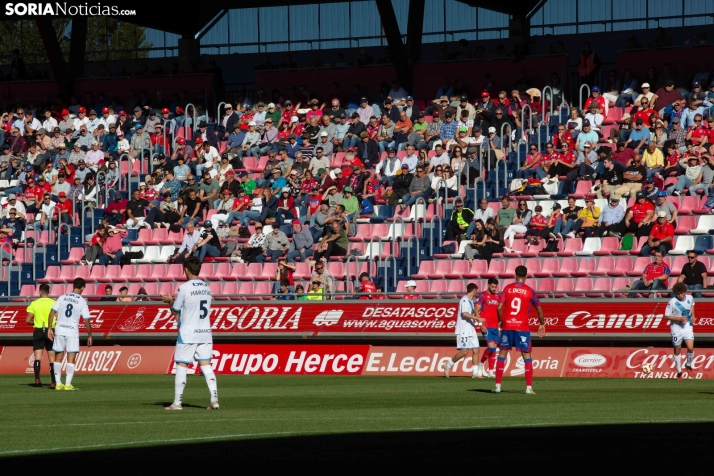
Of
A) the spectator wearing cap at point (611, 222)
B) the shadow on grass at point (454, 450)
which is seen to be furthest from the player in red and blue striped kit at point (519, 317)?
the spectator wearing cap at point (611, 222)

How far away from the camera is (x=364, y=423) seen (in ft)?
42.6

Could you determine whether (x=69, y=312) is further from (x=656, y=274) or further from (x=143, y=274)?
(x=656, y=274)

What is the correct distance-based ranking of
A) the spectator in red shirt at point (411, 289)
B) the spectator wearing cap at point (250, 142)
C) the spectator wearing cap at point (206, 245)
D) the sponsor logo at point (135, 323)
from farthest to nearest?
the spectator wearing cap at point (250, 142) → the spectator wearing cap at point (206, 245) → the sponsor logo at point (135, 323) → the spectator in red shirt at point (411, 289)

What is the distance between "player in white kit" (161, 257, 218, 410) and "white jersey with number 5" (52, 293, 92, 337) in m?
5.87

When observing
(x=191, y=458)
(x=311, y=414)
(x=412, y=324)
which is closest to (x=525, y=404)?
(x=311, y=414)

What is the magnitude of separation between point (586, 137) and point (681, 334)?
913 cm

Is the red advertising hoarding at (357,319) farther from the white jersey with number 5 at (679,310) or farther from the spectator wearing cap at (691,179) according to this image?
the spectator wearing cap at (691,179)

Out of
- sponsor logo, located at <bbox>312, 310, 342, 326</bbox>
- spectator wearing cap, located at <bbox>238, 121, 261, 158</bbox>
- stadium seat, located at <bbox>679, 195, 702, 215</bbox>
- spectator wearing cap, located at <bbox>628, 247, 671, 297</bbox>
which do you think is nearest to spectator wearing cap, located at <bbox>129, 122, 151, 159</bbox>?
spectator wearing cap, located at <bbox>238, 121, 261, 158</bbox>

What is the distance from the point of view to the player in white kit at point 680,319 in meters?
22.1

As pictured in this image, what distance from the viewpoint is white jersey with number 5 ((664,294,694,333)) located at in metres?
22.2

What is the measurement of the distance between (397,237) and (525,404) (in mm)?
13804

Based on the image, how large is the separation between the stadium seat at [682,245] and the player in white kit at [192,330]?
13.8 meters

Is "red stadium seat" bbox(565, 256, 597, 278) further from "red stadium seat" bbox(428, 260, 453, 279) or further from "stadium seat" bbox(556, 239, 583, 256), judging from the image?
"red stadium seat" bbox(428, 260, 453, 279)

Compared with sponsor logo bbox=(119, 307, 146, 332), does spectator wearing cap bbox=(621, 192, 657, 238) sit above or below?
above
